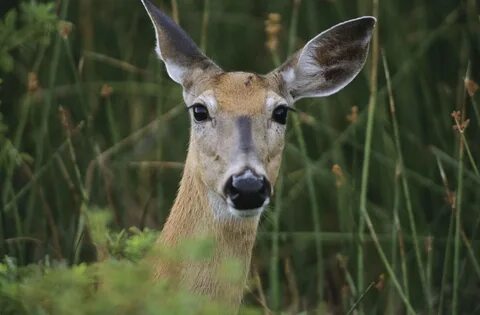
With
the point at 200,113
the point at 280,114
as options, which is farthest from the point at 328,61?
the point at 200,113

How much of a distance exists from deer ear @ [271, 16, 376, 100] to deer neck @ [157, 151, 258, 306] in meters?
0.70

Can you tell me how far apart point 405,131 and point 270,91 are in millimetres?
2480

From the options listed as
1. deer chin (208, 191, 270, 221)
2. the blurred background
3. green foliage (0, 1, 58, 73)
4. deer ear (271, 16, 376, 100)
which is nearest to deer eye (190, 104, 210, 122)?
deer chin (208, 191, 270, 221)

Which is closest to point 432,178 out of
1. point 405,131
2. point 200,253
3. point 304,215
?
point 405,131

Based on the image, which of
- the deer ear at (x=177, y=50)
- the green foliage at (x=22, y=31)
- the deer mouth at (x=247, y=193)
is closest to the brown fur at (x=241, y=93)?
the deer ear at (x=177, y=50)

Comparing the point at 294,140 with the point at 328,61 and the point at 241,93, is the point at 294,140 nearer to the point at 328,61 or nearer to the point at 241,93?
the point at 328,61

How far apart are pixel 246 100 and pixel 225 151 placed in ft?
0.88

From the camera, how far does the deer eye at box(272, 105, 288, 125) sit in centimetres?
492

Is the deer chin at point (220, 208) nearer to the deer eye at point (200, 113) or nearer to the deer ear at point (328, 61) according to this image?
the deer eye at point (200, 113)

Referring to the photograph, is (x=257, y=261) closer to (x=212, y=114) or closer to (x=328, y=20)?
(x=328, y=20)

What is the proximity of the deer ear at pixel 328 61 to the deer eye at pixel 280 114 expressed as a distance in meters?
0.34

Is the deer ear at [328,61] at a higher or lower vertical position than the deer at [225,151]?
higher

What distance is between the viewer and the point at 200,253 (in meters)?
2.82

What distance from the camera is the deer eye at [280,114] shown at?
16.1 ft
